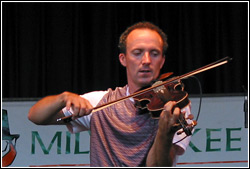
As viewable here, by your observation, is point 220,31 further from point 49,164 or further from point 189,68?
point 49,164

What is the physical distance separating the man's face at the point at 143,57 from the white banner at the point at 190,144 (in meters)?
0.67

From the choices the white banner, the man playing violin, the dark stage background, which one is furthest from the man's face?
the dark stage background

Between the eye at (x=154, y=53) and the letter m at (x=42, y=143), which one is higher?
the eye at (x=154, y=53)

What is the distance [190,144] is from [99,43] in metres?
1.02

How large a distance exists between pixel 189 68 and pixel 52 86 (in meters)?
0.95

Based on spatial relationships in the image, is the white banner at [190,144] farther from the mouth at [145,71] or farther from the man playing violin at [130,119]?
the mouth at [145,71]

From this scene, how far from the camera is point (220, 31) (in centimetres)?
331

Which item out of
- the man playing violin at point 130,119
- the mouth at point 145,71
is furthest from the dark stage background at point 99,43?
the mouth at point 145,71

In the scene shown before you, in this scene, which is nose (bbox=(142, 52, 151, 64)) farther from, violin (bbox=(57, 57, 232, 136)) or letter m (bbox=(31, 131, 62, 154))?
letter m (bbox=(31, 131, 62, 154))

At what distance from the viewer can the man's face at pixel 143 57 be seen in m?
2.05

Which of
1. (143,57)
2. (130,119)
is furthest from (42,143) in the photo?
(143,57)

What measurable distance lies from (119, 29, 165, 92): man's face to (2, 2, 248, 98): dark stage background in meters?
1.16

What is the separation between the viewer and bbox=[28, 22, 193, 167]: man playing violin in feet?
6.26

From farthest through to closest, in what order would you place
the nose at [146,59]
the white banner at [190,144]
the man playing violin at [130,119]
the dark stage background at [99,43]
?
the dark stage background at [99,43] → the white banner at [190,144] → the nose at [146,59] → the man playing violin at [130,119]
